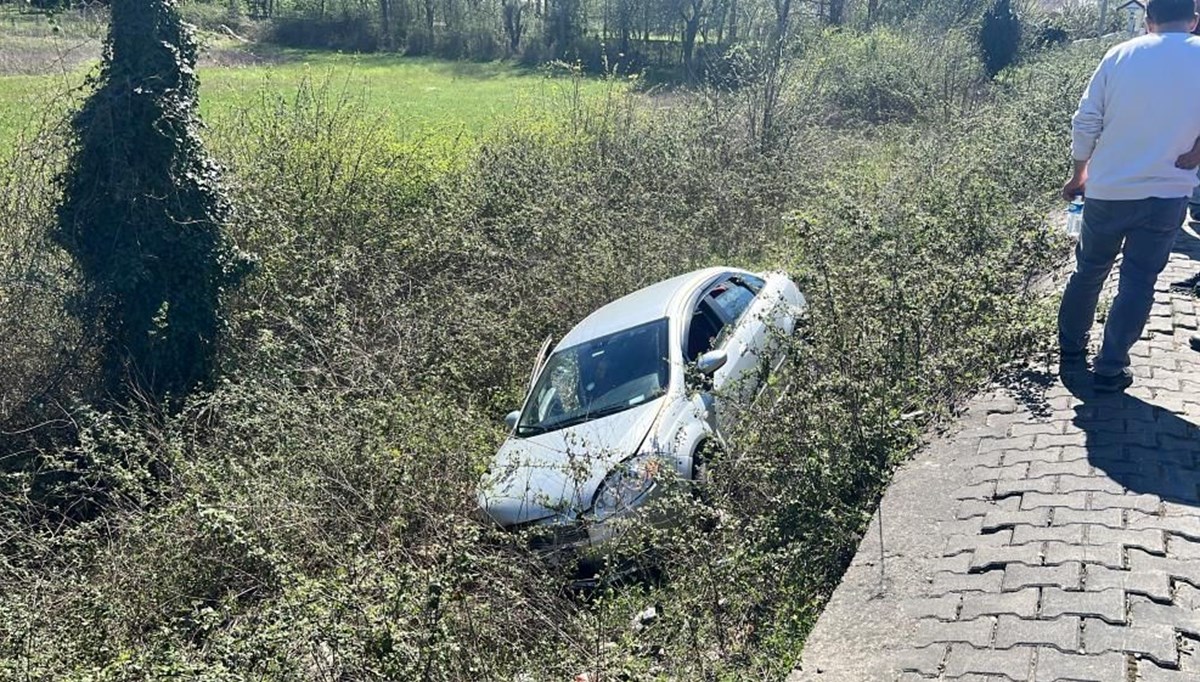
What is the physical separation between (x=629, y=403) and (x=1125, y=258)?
323cm

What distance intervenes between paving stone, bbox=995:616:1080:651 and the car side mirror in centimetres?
325

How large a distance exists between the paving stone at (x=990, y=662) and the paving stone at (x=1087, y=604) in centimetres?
26

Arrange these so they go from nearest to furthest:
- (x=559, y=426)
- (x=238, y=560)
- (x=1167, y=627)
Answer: (x=1167, y=627) → (x=238, y=560) → (x=559, y=426)

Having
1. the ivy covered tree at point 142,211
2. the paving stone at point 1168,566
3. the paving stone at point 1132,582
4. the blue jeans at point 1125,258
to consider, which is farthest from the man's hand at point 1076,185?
the ivy covered tree at point 142,211

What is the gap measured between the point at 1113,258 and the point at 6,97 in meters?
14.5

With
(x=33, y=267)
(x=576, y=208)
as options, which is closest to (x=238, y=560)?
(x=33, y=267)

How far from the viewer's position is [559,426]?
7.03 meters

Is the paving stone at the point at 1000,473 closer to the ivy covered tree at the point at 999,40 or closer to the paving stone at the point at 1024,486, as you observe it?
the paving stone at the point at 1024,486

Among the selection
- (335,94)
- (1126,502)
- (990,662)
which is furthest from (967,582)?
(335,94)

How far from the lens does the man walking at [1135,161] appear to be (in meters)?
4.98

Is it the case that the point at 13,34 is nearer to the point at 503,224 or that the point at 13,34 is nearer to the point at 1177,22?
the point at 503,224

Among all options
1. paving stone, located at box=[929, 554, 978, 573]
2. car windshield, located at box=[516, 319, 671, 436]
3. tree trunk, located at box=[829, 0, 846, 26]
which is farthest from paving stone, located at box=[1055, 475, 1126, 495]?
tree trunk, located at box=[829, 0, 846, 26]

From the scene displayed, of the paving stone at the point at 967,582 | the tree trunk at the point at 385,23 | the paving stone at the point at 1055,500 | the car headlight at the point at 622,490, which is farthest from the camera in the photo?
the tree trunk at the point at 385,23

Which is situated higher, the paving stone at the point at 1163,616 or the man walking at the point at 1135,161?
the man walking at the point at 1135,161
